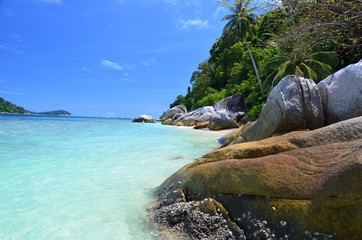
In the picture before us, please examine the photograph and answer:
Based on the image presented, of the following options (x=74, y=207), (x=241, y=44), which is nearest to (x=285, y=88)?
(x=74, y=207)

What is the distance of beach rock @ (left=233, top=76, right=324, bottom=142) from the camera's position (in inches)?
268

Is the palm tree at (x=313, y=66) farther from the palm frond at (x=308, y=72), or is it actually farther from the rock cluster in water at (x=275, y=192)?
the rock cluster in water at (x=275, y=192)

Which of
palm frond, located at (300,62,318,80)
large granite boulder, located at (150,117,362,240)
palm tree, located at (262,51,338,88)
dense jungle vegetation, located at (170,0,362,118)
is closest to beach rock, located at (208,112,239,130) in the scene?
dense jungle vegetation, located at (170,0,362,118)

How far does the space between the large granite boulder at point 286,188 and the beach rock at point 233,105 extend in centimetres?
2735

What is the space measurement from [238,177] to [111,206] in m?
2.52

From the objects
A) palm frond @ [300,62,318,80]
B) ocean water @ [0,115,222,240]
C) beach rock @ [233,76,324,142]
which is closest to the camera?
ocean water @ [0,115,222,240]

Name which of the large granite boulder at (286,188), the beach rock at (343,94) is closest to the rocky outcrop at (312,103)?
the beach rock at (343,94)

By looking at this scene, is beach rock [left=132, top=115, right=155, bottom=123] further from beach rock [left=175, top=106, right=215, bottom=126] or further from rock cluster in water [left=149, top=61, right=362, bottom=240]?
rock cluster in water [left=149, top=61, right=362, bottom=240]

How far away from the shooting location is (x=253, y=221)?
3311mm

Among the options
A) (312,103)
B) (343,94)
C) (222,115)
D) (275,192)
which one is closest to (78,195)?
(275,192)

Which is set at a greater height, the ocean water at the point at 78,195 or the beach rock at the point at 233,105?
the beach rock at the point at 233,105

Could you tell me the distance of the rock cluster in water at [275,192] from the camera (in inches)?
113

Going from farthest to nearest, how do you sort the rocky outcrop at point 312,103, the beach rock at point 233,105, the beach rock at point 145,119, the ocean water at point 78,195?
the beach rock at point 145,119 < the beach rock at point 233,105 < the rocky outcrop at point 312,103 < the ocean water at point 78,195

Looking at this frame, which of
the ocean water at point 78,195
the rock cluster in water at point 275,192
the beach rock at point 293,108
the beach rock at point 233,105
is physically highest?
the beach rock at point 233,105
